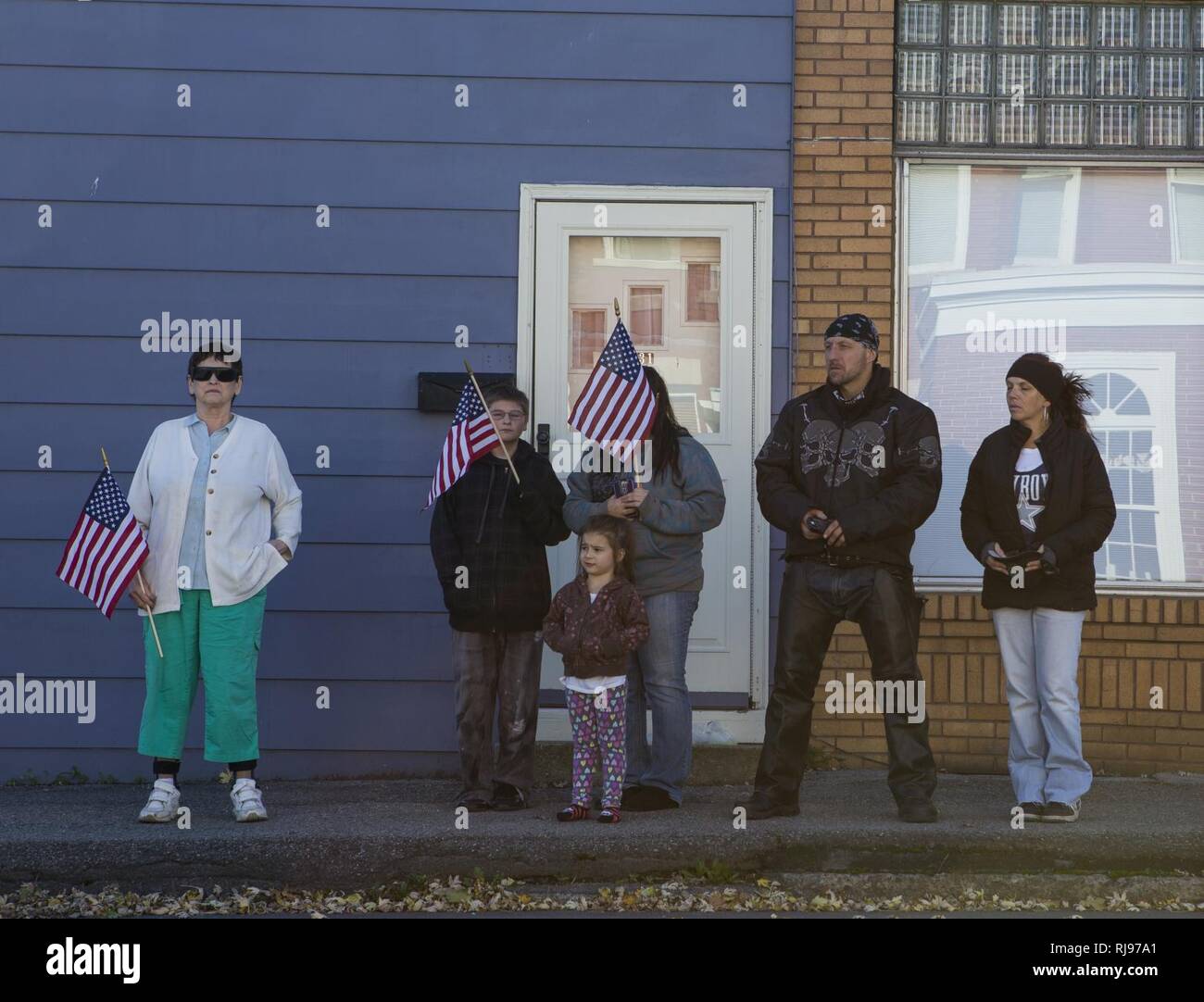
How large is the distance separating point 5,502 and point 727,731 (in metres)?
3.68

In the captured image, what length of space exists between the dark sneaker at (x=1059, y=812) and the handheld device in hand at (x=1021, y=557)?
A: 37.9 inches

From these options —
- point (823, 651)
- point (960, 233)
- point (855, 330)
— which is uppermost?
point (960, 233)

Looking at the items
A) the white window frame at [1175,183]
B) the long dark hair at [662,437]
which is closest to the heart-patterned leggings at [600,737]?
the long dark hair at [662,437]

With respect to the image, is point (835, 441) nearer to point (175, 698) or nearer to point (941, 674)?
point (941, 674)

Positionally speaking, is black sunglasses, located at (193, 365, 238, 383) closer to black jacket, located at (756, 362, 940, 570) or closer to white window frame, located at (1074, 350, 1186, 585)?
black jacket, located at (756, 362, 940, 570)

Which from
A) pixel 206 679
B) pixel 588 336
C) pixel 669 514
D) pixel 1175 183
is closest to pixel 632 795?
pixel 669 514

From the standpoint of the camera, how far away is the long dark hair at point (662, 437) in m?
6.67

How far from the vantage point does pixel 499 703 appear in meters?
6.73

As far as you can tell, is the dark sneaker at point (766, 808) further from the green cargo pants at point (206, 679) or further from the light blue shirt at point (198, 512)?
the light blue shirt at point (198, 512)

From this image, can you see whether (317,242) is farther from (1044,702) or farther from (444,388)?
(1044,702)

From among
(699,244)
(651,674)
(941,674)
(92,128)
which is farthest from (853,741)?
(92,128)

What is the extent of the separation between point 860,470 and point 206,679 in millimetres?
2811

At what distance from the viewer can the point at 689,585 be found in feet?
22.0

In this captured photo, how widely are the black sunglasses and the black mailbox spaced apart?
1250 millimetres
